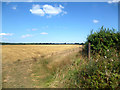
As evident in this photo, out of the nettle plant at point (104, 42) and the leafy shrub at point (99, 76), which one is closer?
the leafy shrub at point (99, 76)

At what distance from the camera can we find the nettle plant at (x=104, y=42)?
7.84 meters

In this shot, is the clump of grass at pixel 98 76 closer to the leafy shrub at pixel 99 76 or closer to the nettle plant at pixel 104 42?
the leafy shrub at pixel 99 76

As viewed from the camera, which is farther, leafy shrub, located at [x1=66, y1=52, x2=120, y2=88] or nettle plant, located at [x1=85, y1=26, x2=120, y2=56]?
nettle plant, located at [x1=85, y1=26, x2=120, y2=56]

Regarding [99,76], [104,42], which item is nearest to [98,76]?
[99,76]

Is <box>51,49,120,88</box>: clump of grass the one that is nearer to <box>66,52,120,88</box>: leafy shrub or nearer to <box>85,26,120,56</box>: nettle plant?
<box>66,52,120,88</box>: leafy shrub

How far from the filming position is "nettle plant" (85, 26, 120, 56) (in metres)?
7.84

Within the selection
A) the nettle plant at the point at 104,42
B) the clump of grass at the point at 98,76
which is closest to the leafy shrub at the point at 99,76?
the clump of grass at the point at 98,76

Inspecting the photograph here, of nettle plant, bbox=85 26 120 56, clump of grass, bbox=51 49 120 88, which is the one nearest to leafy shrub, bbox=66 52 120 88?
clump of grass, bbox=51 49 120 88

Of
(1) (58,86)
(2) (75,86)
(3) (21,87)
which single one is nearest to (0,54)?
(3) (21,87)

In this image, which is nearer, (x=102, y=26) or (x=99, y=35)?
(x=99, y=35)

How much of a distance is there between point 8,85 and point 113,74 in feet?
20.6

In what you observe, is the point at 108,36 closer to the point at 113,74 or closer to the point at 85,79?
the point at 113,74

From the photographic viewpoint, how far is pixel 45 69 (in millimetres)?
10789

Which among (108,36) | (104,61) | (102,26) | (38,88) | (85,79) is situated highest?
(102,26)
